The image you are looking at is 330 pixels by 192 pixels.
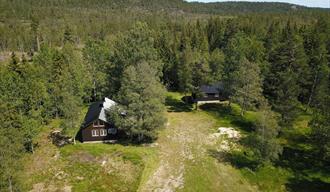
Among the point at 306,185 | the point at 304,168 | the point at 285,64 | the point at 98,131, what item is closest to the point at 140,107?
the point at 98,131

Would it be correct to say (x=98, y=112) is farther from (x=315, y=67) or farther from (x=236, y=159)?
(x=315, y=67)

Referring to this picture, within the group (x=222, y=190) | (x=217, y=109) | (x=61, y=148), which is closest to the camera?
(x=222, y=190)

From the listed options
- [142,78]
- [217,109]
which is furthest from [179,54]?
[142,78]

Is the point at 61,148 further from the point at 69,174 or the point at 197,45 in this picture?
the point at 197,45

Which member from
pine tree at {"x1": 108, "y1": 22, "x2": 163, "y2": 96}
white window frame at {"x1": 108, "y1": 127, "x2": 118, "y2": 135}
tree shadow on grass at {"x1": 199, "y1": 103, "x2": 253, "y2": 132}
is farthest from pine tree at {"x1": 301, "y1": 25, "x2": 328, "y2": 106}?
white window frame at {"x1": 108, "y1": 127, "x2": 118, "y2": 135}

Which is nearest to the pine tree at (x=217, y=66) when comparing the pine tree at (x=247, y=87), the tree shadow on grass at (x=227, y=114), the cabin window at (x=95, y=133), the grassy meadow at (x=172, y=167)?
the tree shadow on grass at (x=227, y=114)

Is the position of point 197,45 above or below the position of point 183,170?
above
